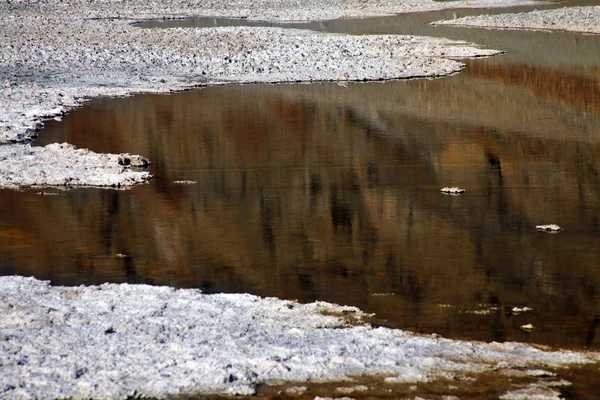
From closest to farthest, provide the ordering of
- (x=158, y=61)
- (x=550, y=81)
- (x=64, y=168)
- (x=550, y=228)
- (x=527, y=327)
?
(x=527, y=327), (x=550, y=228), (x=64, y=168), (x=550, y=81), (x=158, y=61)

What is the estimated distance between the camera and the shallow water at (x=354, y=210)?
7.92 metres

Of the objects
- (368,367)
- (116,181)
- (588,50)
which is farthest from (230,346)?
(588,50)

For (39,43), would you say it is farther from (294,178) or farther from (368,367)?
→ (368,367)

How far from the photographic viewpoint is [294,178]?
40.0 ft

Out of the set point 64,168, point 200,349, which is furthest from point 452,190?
point 200,349

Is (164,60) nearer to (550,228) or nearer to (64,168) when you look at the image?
(64,168)

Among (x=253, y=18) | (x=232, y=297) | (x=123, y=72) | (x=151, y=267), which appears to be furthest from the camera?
(x=253, y=18)

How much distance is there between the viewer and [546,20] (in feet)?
121

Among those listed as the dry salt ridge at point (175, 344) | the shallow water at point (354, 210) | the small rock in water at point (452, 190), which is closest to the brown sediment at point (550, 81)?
the shallow water at point (354, 210)

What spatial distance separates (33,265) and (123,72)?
48.6 feet

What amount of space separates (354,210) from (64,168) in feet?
14.0

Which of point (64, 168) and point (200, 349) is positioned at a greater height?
point (64, 168)

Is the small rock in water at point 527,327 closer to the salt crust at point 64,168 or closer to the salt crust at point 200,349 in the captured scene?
the salt crust at point 200,349

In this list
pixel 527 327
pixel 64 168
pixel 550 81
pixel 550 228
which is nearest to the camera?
pixel 527 327
